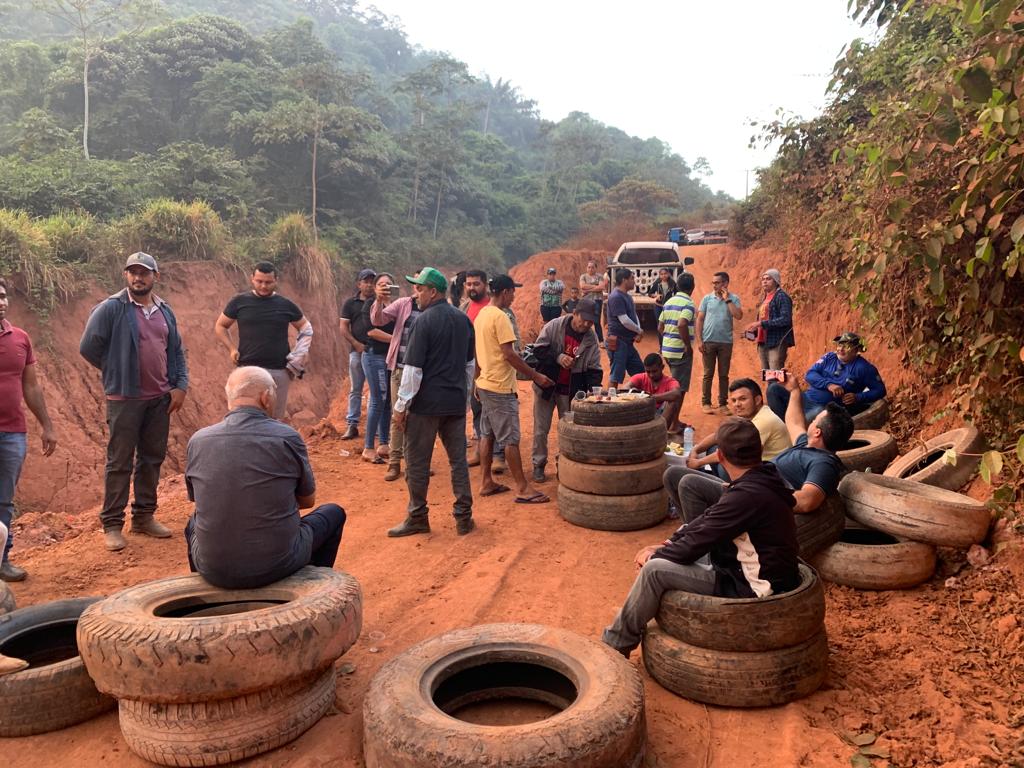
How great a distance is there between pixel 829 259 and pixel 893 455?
7.37 m

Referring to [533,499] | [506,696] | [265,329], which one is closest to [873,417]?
[533,499]

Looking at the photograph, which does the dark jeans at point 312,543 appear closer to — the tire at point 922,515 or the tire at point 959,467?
the tire at point 922,515

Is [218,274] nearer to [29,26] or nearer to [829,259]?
[829,259]

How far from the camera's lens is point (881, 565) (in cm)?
466

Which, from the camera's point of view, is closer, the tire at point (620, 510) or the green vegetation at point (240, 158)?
the tire at point (620, 510)

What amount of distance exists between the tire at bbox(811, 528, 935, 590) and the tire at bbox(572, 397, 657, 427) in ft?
6.59

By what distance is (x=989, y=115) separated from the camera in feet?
11.0

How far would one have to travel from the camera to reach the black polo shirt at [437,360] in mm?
5668

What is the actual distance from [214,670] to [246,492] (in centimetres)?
89

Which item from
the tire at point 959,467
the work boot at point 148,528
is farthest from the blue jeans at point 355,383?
the tire at point 959,467

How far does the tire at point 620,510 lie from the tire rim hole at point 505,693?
271 centimetres

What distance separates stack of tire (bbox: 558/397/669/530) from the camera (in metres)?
6.00

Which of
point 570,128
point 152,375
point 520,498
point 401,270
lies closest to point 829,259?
point 520,498

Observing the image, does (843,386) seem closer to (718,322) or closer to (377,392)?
(718,322)
